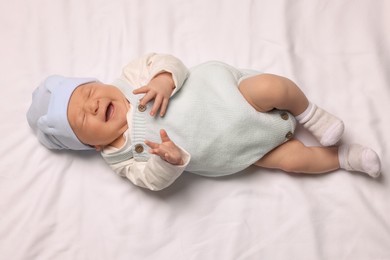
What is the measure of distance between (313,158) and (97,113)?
662mm

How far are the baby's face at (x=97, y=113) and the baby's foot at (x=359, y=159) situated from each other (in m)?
0.67

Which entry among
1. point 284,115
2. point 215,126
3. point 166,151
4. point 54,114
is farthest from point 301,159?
point 54,114

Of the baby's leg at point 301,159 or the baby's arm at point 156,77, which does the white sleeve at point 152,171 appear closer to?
the baby's arm at point 156,77

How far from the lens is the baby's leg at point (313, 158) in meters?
1.32

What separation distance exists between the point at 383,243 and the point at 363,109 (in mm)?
423

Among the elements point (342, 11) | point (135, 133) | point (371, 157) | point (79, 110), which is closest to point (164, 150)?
point (135, 133)

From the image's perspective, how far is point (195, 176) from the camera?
4.65 feet

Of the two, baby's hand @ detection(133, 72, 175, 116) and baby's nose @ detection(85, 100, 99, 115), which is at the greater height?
baby's hand @ detection(133, 72, 175, 116)

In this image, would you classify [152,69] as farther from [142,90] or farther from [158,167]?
[158,167]

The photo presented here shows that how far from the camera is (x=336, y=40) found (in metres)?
1.53

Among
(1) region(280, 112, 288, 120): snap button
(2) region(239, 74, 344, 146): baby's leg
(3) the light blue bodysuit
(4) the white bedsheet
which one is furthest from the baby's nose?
(1) region(280, 112, 288, 120): snap button

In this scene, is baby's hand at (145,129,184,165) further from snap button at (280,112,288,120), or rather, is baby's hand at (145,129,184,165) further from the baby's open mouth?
snap button at (280,112,288,120)

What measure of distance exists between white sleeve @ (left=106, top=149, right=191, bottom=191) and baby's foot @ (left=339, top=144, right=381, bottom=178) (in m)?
0.49

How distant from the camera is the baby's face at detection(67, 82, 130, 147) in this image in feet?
4.33
